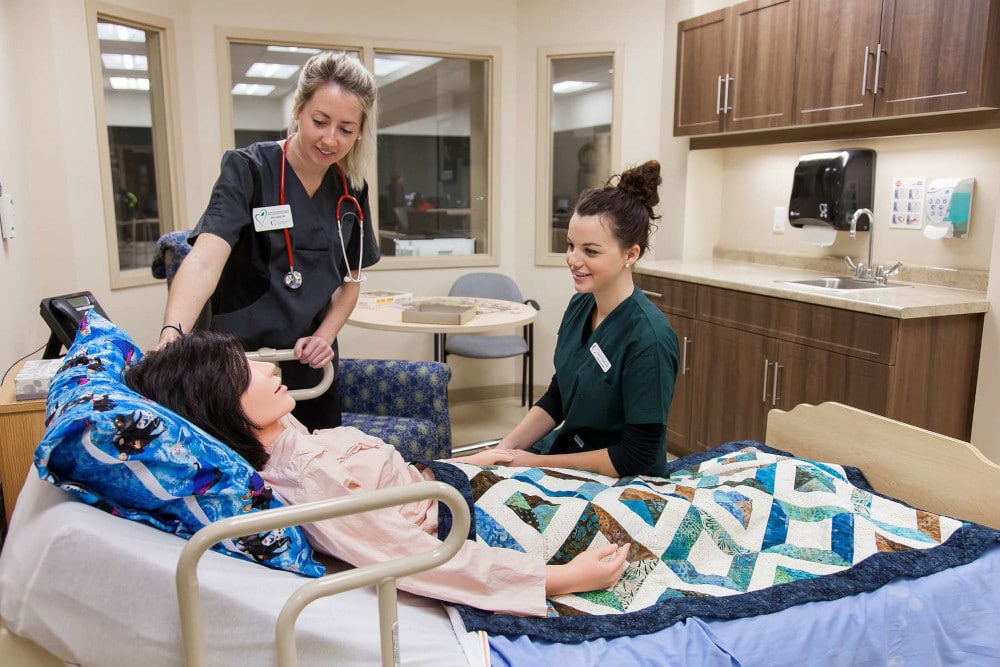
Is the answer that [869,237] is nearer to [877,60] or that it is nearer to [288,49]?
[877,60]

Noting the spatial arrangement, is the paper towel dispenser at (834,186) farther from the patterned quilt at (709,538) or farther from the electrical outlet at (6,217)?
the electrical outlet at (6,217)

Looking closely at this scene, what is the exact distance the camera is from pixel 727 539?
155 cm

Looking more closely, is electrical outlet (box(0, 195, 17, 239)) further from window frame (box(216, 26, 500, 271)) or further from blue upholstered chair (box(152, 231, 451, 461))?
window frame (box(216, 26, 500, 271))

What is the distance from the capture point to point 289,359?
1.96m

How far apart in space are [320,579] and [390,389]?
5.95ft

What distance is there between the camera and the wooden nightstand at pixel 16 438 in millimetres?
1774

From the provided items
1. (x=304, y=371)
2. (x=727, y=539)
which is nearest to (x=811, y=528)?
(x=727, y=539)

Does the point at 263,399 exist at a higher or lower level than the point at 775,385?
higher

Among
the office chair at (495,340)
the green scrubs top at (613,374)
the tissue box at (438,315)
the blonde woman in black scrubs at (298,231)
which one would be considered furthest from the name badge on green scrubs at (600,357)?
the office chair at (495,340)

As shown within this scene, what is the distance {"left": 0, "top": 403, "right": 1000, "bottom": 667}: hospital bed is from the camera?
979 mm

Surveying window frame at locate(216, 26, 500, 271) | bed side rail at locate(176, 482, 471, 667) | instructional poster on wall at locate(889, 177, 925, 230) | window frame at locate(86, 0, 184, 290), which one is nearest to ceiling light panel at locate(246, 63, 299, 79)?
window frame at locate(216, 26, 500, 271)

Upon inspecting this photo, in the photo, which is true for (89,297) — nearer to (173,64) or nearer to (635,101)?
(173,64)

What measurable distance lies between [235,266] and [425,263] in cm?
Answer: 254

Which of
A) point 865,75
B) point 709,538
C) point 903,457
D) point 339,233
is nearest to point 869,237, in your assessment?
point 865,75
